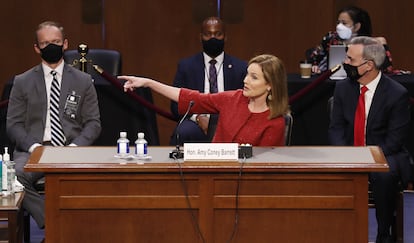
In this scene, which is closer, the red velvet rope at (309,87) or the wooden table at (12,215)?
the wooden table at (12,215)

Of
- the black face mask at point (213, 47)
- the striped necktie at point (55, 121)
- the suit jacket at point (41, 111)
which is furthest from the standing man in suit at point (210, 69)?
the striped necktie at point (55, 121)

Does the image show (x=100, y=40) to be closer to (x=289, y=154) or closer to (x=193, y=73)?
(x=193, y=73)

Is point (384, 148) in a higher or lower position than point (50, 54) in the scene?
lower

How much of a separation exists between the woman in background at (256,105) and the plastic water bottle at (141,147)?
52 centimetres

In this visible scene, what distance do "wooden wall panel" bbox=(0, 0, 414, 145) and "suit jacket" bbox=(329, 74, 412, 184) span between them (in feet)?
11.8

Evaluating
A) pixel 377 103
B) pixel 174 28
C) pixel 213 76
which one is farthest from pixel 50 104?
pixel 174 28

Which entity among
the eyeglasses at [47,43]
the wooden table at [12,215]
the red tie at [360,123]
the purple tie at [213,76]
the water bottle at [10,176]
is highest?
the eyeglasses at [47,43]

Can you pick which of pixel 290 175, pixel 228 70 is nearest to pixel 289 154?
pixel 290 175

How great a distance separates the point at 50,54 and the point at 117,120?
1.63 meters

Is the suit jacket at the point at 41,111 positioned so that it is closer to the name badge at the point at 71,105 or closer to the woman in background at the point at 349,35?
the name badge at the point at 71,105

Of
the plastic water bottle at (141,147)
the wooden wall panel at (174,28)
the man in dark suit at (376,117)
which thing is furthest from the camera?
the wooden wall panel at (174,28)

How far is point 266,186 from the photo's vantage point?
4.94m

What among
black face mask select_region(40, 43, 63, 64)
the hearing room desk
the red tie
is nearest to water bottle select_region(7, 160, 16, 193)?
the hearing room desk

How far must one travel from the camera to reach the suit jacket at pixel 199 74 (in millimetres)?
7820
